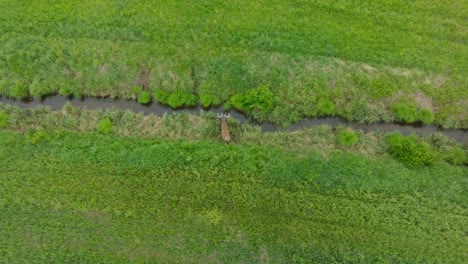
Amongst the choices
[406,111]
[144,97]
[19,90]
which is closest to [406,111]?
[406,111]

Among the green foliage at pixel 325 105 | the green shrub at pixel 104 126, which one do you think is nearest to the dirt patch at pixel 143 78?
the green shrub at pixel 104 126

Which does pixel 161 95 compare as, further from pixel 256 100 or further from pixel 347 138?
pixel 347 138

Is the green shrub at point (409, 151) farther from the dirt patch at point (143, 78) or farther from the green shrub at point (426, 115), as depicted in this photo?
the dirt patch at point (143, 78)

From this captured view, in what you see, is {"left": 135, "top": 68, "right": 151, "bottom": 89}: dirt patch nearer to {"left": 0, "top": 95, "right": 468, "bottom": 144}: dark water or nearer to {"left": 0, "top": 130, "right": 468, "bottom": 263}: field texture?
{"left": 0, "top": 95, "right": 468, "bottom": 144}: dark water

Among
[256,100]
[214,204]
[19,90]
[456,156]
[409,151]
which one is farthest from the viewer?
[19,90]

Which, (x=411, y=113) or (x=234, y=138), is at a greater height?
(x=411, y=113)

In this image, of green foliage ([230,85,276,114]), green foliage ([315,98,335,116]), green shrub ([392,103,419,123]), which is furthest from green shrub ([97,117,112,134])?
green shrub ([392,103,419,123])

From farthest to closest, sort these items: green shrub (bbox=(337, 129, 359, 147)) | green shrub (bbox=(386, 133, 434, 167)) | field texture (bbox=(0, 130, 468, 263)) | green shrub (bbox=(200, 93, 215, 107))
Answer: green shrub (bbox=(200, 93, 215, 107)), green shrub (bbox=(337, 129, 359, 147)), green shrub (bbox=(386, 133, 434, 167)), field texture (bbox=(0, 130, 468, 263))
